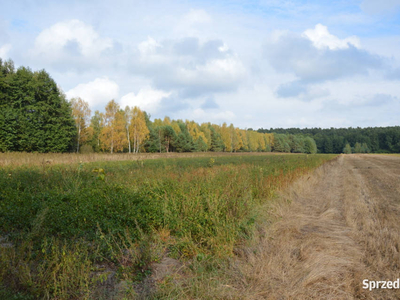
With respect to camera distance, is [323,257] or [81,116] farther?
[81,116]

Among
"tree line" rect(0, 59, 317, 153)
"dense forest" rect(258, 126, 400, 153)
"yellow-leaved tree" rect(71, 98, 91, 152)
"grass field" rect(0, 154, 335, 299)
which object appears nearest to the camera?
"grass field" rect(0, 154, 335, 299)

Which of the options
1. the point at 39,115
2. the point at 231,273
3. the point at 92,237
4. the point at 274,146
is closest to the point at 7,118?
the point at 39,115

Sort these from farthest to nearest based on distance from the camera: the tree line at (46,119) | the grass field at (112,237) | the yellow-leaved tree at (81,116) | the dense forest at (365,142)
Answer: the dense forest at (365,142) < the yellow-leaved tree at (81,116) < the tree line at (46,119) < the grass field at (112,237)

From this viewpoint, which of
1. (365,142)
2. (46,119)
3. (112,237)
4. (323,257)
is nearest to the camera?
(323,257)

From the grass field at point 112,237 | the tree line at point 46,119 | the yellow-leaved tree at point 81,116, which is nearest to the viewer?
the grass field at point 112,237

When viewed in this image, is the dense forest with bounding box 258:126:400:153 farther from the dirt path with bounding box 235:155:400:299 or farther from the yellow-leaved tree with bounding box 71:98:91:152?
the dirt path with bounding box 235:155:400:299

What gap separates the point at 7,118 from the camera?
27.2m

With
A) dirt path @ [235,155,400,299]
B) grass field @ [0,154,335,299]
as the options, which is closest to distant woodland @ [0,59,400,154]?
grass field @ [0,154,335,299]

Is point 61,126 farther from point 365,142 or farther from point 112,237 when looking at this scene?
point 365,142

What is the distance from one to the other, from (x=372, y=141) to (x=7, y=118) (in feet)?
471

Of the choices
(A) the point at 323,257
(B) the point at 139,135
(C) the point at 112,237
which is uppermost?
(B) the point at 139,135

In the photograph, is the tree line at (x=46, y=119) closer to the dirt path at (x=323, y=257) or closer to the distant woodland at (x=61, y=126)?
the distant woodland at (x=61, y=126)

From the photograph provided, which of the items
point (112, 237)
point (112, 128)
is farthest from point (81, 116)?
point (112, 237)

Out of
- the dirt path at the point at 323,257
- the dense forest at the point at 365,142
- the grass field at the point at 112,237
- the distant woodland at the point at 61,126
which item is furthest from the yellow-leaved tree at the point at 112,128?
the dense forest at the point at 365,142
